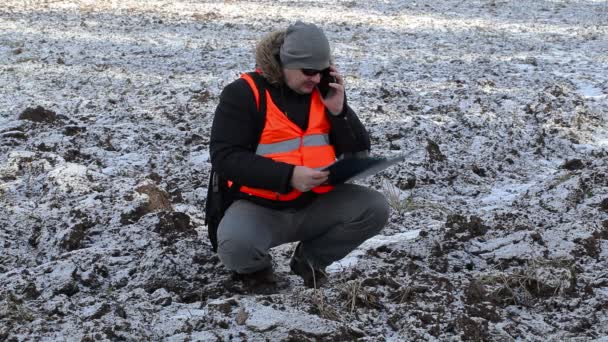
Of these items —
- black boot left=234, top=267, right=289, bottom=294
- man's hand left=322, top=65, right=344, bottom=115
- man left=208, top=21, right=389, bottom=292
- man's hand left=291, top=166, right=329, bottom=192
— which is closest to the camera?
man's hand left=291, top=166, right=329, bottom=192

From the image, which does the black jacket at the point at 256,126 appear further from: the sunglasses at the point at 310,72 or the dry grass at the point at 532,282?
the dry grass at the point at 532,282

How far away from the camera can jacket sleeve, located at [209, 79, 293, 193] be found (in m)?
3.91

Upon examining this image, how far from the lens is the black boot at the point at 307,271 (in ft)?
14.1

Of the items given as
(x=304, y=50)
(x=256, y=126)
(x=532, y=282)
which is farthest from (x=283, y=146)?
(x=532, y=282)

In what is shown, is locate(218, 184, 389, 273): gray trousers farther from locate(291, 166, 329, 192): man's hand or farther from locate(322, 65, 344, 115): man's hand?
locate(322, 65, 344, 115): man's hand

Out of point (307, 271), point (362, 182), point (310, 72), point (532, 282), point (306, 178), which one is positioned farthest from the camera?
Result: point (362, 182)

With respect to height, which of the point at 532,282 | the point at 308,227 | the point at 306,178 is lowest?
the point at 532,282

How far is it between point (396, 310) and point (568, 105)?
4.94 m

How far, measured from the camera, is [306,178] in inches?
151

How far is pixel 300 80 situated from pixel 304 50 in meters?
0.16

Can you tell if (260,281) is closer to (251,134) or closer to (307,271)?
(307,271)

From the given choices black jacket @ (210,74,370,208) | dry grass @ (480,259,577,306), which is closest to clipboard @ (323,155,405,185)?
black jacket @ (210,74,370,208)

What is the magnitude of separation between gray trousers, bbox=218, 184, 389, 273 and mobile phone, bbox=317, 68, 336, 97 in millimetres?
528

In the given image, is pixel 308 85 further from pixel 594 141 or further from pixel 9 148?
pixel 594 141
